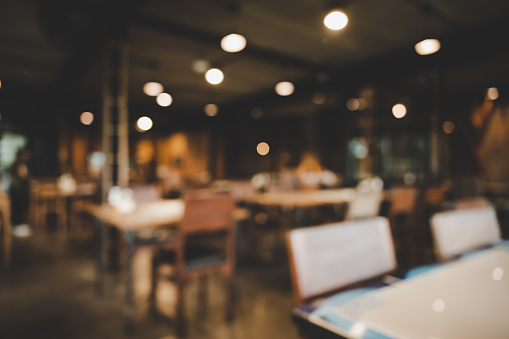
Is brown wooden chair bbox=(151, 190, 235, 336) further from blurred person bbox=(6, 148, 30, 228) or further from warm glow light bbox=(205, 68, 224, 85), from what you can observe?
blurred person bbox=(6, 148, 30, 228)

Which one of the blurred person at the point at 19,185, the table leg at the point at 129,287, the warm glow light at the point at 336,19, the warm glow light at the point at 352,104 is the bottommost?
the table leg at the point at 129,287

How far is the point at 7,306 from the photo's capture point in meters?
2.74

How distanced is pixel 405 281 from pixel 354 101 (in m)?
7.04

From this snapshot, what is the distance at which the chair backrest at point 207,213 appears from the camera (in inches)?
83.7

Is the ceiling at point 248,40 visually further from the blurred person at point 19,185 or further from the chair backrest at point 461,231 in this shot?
the chair backrest at point 461,231

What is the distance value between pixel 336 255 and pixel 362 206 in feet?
6.88

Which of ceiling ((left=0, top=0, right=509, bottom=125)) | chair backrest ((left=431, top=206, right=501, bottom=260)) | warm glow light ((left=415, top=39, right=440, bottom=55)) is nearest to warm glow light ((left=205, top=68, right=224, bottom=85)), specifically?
ceiling ((left=0, top=0, right=509, bottom=125))

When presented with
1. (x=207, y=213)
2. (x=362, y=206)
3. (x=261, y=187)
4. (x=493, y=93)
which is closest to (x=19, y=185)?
(x=261, y=187)

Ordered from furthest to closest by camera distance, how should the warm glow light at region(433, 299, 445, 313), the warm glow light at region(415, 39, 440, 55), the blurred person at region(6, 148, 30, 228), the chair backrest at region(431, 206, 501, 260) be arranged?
the blurred person at region(6, 148, 30, 228), the warm glow light at region(415, 39, 440, 55), the chair backrest at region(431, 206, 501, 260), the warm glow light at region(433, 299, 445, 313)

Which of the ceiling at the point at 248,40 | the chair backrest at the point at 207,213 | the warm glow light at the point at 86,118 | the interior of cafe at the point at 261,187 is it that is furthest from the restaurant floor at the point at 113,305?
the warm glow light at the point at 86,118

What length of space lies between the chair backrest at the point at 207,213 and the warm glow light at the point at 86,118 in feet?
31.7

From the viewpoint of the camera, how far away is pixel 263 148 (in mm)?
12820

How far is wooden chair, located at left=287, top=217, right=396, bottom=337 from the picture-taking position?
0.92m

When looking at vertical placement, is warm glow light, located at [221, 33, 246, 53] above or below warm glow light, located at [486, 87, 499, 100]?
below
